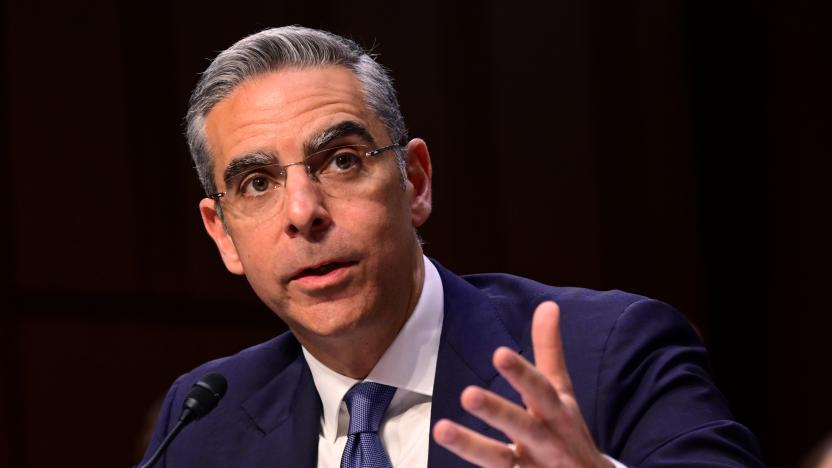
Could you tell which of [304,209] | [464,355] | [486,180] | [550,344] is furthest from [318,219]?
[486,180]

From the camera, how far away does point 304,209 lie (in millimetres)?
2041

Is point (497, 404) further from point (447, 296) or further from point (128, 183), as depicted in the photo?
point (128, 183)

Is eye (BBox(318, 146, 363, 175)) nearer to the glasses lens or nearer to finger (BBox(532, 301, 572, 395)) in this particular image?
the glasses lens

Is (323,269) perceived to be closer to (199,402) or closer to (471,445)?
(199,402)

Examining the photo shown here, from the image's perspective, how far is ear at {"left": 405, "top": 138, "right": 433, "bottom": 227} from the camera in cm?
231

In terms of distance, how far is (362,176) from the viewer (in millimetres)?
2154

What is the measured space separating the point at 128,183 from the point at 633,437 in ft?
7.27

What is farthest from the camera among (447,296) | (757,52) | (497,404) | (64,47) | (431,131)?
(757,52)

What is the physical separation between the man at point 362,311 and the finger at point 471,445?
0.44 m

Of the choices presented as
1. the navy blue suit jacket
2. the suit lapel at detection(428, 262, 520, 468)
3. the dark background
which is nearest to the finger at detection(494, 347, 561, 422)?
the navy blue suit jacket

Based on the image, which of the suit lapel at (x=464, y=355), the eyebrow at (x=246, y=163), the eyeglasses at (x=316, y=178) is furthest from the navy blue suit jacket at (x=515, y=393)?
the eyebrow at (x=246, y=163)

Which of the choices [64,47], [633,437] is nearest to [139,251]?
[64,47]

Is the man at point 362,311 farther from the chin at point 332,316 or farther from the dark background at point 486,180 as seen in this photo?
the dark background at point 486,180

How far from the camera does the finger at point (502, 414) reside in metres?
1.42
